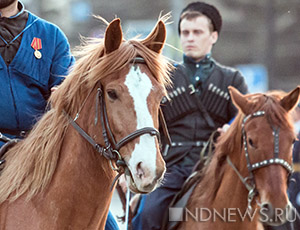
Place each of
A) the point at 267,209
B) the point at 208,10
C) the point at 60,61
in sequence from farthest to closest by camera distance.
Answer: the point at 208,10
the point at 267,209
the point at 60,61

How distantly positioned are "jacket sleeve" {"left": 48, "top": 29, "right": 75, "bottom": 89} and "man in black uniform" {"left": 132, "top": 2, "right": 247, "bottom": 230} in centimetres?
172

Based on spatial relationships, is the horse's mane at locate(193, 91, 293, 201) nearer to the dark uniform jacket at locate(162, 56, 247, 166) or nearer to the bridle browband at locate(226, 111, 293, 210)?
the bridle browband at locate(226, 111, 293, 210)

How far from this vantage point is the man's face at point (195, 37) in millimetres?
6793

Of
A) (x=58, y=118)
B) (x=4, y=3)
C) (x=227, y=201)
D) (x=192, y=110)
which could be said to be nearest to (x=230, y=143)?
(x=227, y=201)

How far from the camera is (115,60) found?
398 centimetres

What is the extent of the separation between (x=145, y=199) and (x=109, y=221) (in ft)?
5.87

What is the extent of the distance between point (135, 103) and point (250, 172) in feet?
7.44

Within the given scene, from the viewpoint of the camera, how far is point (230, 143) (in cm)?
608

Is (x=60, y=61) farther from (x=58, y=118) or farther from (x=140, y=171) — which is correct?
(x=140, y=171)

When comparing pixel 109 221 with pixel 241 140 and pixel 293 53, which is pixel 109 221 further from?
pixel 293 53

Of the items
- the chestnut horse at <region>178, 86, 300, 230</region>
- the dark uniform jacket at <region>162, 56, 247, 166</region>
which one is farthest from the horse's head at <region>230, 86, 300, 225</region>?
the dark uniform jacket at <region>162, 56, 247, 166</region>

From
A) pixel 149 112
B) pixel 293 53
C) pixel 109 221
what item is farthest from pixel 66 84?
pixel 293 53

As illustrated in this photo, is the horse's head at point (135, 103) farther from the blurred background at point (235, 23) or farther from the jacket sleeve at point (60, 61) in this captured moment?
the blurred background at point (235, 23)

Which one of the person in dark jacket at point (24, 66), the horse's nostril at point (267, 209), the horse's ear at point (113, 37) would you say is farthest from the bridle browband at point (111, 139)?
the horse's nostril at point (267, 209)
